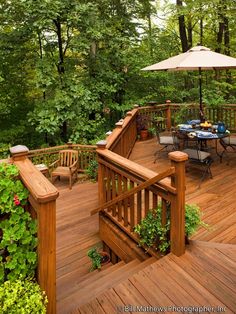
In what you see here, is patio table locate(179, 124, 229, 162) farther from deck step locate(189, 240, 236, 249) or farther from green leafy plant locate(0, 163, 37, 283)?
green leafy plant locate(0, 163, 37, 283)

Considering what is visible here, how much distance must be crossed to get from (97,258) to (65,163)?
410 centimetres

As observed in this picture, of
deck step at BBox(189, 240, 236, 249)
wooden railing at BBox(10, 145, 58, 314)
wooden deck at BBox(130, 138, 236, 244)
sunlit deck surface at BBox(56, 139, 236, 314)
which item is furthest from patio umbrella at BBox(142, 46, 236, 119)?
wooden railing at BBox(10, 145, 58, 314)

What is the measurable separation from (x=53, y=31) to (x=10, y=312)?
8.71m

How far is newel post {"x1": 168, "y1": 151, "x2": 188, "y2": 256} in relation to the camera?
263 centimetres

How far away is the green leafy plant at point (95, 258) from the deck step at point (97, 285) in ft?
1.48

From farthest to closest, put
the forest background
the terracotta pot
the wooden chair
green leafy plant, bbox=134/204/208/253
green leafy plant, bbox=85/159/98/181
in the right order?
the forest background < green leafy plant, bbox=85/159/98/181 < the wooden chair < the terracotta pot < green leafy plant, bbox=134/204/208/253

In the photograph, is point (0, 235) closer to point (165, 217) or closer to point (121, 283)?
point (121, 283)

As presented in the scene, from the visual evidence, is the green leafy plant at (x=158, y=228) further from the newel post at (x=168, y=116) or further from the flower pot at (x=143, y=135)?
the newel post at (x=168, y=116)

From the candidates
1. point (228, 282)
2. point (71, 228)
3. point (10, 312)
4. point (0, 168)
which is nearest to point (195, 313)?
point (228, 282)

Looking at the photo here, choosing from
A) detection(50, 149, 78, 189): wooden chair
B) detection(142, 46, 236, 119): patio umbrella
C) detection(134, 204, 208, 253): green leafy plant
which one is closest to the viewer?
detection(134, 204, 208, 253): green leafy plant

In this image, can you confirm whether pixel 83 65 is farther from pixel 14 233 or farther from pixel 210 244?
pixel 14 233

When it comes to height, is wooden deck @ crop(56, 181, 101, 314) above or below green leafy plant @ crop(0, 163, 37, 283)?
below

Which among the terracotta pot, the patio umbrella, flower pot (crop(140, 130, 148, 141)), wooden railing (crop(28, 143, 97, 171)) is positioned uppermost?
the patio umbrella

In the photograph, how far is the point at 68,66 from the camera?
8.97 m
